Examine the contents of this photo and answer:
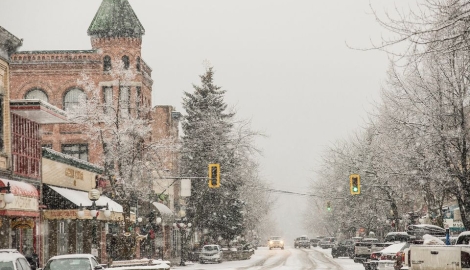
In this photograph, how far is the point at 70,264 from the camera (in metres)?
20.8

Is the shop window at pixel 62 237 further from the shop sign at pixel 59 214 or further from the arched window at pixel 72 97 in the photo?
the arched window at pixel 72 97

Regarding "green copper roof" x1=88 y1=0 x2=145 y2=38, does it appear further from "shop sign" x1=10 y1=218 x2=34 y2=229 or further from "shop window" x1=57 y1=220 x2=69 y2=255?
"shop sign" x1=10 y1=218 x2=34 y2=229

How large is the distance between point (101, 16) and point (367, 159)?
23.7m

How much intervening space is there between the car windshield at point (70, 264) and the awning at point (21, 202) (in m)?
6.86

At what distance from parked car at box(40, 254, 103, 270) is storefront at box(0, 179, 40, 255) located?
696 centimetres

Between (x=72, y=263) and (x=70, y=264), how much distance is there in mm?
67

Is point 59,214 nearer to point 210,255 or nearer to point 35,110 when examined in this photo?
point 35,110

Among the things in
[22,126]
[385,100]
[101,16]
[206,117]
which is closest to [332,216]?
[206,117]

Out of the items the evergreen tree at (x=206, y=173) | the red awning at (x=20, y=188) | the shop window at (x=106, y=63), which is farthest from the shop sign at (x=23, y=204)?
the evergreen tree at (x=206, y=173)

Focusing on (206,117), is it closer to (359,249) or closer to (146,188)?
(146,188)

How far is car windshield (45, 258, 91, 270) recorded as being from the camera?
20484mm

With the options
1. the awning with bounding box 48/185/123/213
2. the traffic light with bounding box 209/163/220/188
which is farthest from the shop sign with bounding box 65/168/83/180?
the traffic light with bounding box 209/163/220/188

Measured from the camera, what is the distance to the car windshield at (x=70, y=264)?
Answer: 20484mm

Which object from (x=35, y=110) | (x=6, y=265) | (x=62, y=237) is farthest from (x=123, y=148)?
(x=6, y=265)
